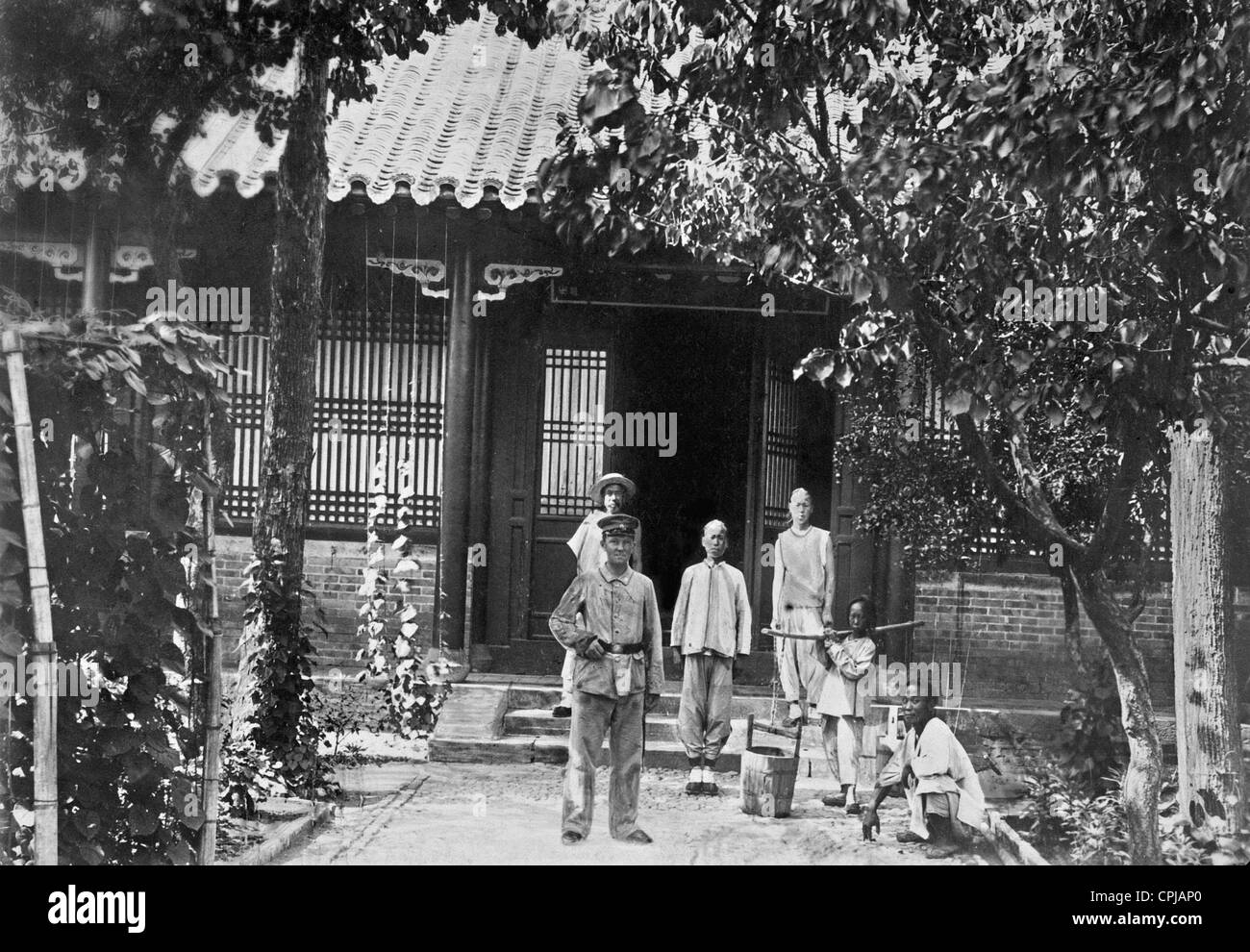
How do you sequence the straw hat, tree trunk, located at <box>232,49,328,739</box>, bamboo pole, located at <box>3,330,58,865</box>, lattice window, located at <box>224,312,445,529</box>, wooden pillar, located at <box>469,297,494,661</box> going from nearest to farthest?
bamboo pole, located at <box>3,330,58,865</box>
tree trunk, located at <box>232,49,328,739</box>
lattice window, located at <box>224,312,445,529</box>
the straw hat
wooden pillar, located at <box>469,297,494,661</box>

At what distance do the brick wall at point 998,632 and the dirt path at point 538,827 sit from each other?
38.4 inches

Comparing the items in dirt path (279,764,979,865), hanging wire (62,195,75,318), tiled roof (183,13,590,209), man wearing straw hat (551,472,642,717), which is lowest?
dirt path (279,764,979,865)

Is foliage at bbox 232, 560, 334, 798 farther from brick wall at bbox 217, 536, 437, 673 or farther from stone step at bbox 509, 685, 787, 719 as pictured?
stone step at bbox 509, 685, 787, 719

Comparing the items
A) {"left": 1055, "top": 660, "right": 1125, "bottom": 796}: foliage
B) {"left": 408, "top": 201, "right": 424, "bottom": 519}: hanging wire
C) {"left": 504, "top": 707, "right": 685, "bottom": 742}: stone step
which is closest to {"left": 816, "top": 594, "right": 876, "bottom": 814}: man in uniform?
{"left": 504, "top": 707, "right": 685, "bottom": 742}: stone step

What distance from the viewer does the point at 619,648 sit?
223 inches

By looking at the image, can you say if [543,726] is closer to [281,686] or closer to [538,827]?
[538,827]

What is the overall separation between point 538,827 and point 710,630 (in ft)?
5.82

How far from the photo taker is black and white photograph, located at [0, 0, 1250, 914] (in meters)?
4.14

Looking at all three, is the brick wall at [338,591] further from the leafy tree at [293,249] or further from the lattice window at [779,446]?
the lattice window at [779,446]

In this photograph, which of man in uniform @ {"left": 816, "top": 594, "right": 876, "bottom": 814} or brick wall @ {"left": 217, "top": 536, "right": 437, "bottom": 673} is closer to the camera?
brick wall @ {"left": 217, "top": 536, "right": 437, "bottom": 673}

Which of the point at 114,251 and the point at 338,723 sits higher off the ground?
the point at 114,251

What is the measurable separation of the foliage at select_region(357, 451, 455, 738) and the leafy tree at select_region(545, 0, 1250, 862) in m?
2.21

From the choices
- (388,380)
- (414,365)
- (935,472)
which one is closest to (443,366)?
(414,365)

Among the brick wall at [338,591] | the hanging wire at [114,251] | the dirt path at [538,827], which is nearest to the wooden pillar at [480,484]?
the brick wall at [338,591]
